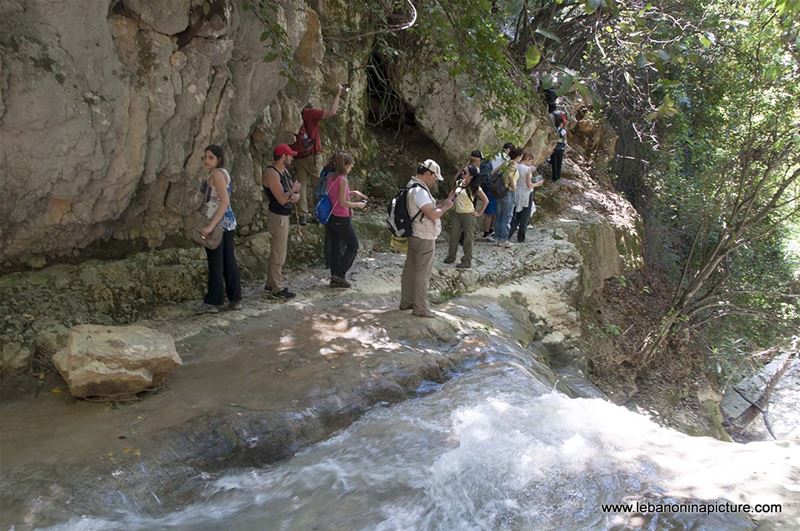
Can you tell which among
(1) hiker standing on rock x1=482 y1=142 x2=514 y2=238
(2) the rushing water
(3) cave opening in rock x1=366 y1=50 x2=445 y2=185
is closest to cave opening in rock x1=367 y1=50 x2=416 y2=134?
(3) cave opening in rock x1=366 y1=50 x2=445 y2=185

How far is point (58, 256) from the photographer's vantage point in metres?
5.45

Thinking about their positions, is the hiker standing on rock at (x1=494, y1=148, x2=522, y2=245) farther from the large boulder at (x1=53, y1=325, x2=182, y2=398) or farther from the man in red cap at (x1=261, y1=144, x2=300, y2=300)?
the large boulder at (x1=53, y1=325, x2=182, y2=398)

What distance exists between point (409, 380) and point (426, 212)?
1.77 meters

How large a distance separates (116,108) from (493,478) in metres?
4.50

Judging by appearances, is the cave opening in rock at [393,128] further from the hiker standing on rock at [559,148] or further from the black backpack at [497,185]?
the hiker standing on rock at [559,148]

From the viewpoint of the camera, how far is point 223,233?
5820 millimetres

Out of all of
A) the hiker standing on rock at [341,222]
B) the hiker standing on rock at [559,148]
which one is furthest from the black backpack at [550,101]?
the hiker standing on rock at [341,222]

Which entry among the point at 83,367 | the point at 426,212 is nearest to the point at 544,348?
the point at 426,212

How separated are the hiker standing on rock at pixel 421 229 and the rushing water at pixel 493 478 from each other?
1957 millimetres

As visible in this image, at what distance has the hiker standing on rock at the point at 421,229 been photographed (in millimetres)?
5859

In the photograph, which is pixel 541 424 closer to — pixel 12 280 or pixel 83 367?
pixel 83 367

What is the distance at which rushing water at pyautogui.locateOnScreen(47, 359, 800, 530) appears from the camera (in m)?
3.19

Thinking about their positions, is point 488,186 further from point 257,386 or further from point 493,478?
point 493,478

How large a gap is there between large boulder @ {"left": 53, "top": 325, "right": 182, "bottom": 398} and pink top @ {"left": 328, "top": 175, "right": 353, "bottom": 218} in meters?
3.08
